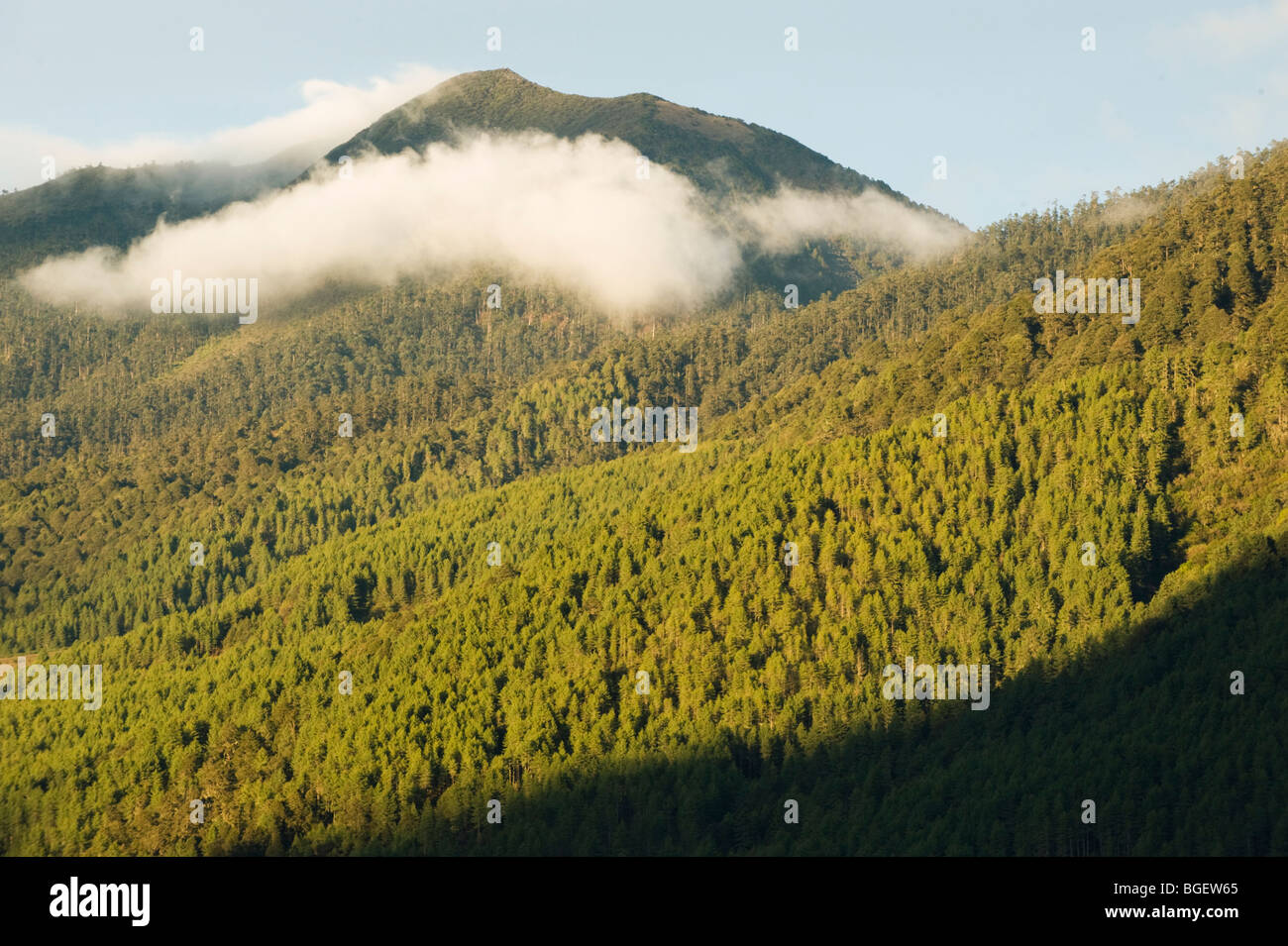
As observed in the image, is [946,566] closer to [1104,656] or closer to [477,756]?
[1104,656]

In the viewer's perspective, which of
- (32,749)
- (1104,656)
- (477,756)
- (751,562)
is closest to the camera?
(1104,656)

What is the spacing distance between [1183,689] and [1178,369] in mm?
56142

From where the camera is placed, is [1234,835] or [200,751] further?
[200,751]

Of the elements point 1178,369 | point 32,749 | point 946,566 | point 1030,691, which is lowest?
point 32,749

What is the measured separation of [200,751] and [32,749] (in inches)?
1158

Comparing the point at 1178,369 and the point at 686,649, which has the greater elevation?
the point at 1178,369

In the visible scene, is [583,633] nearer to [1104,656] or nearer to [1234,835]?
[1104,656]

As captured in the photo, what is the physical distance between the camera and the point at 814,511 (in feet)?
582

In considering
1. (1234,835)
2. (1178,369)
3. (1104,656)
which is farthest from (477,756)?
(1178,369)

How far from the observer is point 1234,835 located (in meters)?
114

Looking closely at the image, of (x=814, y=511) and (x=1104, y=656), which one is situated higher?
(x=814, y=511)

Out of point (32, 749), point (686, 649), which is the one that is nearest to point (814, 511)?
point (686, 649)

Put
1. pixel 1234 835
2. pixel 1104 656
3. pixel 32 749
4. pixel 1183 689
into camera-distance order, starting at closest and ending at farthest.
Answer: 1. pixel 1234 835
2. pixel 1183 689
3. pixel 1104 656
4. pixel 32 749

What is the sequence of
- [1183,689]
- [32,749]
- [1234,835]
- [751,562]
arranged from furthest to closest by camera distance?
[32,749] → [751,562] → [1183,689] → [1234,835]
